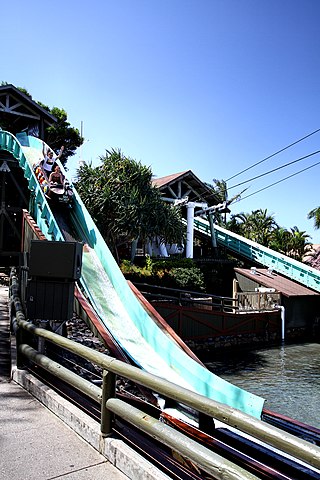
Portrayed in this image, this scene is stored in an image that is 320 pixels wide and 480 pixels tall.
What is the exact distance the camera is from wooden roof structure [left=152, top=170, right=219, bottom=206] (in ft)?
92.8

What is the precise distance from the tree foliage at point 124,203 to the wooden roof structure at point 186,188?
5415mm

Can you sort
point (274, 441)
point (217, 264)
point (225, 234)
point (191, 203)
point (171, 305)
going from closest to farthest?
point (274, 441)
point (171, 305)
point (217, 264)
point (191, 203)
point (225, 234)

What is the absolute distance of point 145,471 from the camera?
2.72 metres

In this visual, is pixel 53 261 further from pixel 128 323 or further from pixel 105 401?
pixel 128 323

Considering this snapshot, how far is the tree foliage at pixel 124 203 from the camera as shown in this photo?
20.4m

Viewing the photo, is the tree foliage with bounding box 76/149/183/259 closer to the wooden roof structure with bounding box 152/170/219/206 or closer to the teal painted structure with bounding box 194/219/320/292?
the wooden roof structure with bounding box 152/170/219/206

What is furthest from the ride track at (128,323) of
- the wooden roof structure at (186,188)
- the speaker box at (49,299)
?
the wooden roof structure at (186,188)

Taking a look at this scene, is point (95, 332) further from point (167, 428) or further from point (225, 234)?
point (225, 234)

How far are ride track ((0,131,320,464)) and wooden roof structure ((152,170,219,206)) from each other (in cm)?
1367

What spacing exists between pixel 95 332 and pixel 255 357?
9106 millimetres

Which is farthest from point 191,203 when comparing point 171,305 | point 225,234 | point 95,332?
point 95,332

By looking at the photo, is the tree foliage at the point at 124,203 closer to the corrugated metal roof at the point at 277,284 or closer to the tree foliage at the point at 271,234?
the corrugated metal roof at the point at 277,284

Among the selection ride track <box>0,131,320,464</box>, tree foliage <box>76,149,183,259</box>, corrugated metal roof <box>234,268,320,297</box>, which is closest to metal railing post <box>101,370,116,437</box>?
ride track <box>0,131,320,464</box>

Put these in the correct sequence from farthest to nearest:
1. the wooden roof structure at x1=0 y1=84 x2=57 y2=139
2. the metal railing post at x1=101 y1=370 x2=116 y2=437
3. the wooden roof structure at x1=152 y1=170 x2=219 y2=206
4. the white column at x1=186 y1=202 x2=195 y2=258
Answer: the wooden roof structure at x1=152 y1=170 x2=219 y2=206, the white column at x1=186 y1=202 x2=195 y2=258, the wooden roof structure at x1=0 y1=84 x2=57 y2=139, the metal railing post at x1=101 y1=370 x2=116 y2=437
